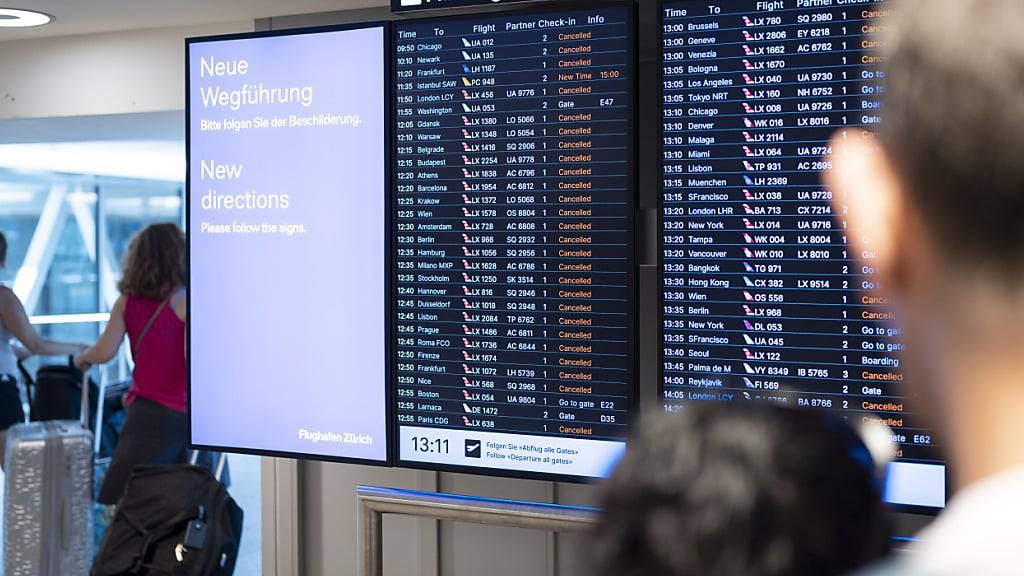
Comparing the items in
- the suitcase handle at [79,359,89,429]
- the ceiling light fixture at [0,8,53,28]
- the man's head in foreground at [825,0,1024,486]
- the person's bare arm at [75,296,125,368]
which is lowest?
the suitcase handle at [79,359,89,429]

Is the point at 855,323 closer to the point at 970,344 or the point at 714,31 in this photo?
the point at 714,31

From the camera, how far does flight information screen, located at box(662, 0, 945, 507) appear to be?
2377 mm

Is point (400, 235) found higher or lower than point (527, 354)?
higher

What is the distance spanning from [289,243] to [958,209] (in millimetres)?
2663

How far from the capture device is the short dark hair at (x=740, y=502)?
1.44 ft

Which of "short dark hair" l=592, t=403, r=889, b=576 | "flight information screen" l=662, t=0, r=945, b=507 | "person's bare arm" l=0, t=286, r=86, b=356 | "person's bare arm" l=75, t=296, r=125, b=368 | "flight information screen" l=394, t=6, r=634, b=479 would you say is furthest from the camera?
"person's bare arm" l=0, t=286, r=86, b=356

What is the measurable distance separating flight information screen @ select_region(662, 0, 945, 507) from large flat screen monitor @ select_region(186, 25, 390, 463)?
0.84 m

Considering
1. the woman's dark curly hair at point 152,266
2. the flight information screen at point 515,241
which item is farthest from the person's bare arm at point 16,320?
the flight information screen at point 515,241

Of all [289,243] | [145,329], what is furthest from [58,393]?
[289,243]

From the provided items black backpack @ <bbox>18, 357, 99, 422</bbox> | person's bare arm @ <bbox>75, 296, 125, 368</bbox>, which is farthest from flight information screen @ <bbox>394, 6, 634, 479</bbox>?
black backpack @ <bbox>18, 357, 99, 422</bbox>

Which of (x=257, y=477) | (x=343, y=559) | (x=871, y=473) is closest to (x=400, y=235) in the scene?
(x=343, y=559)

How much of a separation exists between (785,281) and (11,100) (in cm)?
381

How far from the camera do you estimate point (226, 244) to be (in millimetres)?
3062

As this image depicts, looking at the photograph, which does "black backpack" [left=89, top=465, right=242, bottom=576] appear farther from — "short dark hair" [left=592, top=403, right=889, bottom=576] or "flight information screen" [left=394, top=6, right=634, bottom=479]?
"short dark hair" [left=592, top=403, right=889, bottom=576]
